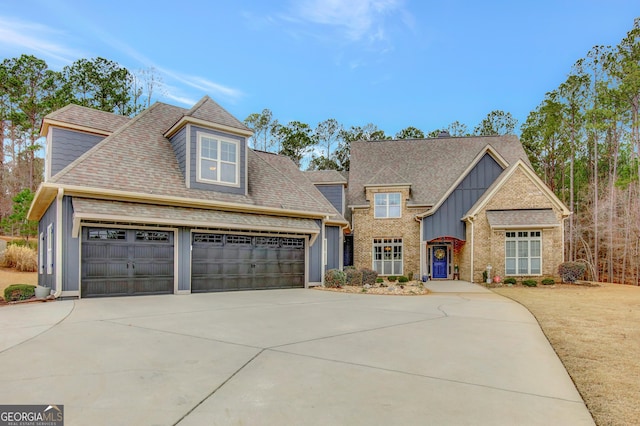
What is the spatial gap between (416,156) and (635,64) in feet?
46.8

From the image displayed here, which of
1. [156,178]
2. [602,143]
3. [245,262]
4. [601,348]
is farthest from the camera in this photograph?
[602,143]

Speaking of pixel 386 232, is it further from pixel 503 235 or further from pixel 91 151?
pixel 91 151

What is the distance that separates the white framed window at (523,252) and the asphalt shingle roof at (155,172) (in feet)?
32.3

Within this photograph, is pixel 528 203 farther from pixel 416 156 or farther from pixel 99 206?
pixel 99 206

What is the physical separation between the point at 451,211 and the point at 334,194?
7.01 m

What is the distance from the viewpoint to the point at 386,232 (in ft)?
77.8

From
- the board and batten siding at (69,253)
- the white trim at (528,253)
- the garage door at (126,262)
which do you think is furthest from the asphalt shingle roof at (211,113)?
the white trim at (528,253)

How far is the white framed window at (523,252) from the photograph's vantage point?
19719 millimetres

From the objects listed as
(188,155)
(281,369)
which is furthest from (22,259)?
(281,369)

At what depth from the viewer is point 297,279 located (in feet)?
54.5

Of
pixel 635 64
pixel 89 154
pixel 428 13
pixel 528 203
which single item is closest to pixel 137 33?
pixel 89 154

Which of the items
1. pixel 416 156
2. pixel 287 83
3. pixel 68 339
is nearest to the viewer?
pixel 68 339

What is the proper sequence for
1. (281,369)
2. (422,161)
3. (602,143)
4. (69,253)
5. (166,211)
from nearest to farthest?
(281,369)
(69,253)
(166,211)
(422,161)
(602,143)

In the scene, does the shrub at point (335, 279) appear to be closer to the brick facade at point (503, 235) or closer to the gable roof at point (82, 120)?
the brick facade at point (503, 235)
